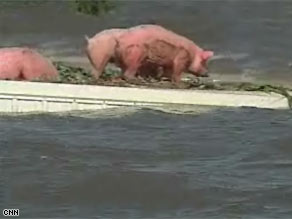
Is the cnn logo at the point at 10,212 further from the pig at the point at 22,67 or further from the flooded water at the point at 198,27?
the flooded water at the point at 198,27

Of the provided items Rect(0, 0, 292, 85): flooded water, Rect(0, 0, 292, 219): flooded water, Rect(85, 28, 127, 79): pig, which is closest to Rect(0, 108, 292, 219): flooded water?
Rect(0, 0, 292, 219): flooded water

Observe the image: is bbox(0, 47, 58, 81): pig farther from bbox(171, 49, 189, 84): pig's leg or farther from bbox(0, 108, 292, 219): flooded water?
bbox(171, 49, 189, 84): pig's leg

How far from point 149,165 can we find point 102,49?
8.14 feet

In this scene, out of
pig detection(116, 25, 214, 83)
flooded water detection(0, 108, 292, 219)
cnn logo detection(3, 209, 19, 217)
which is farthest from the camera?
pig detection(116, 25, 214, 83)

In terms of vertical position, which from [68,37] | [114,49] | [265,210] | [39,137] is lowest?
[265,210]

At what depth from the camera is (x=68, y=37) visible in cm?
1495

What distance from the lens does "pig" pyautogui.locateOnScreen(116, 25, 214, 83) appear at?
369 inches

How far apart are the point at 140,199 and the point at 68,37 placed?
862 centimetres

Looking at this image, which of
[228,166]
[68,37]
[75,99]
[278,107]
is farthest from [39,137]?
[68,37]

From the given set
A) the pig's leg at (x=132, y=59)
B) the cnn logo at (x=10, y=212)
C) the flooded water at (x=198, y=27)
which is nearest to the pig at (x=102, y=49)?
the pig's leg at (x=132, y=59)

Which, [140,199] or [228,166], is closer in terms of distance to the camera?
[140,199]

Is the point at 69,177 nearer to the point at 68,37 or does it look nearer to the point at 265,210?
the point at 265,210


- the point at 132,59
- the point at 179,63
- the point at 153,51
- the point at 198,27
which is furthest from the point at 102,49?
the point at 198,27

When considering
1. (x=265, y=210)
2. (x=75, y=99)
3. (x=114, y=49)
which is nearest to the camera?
(x=265, y=210)
